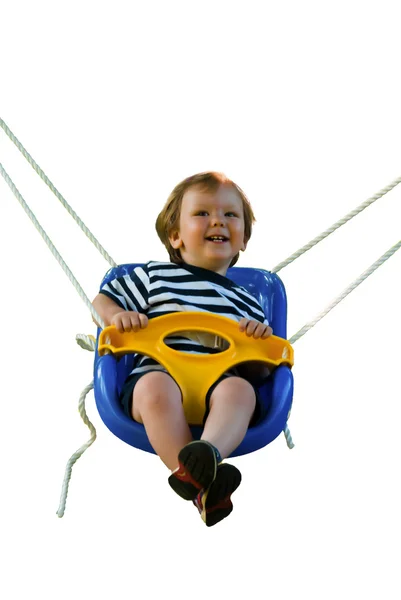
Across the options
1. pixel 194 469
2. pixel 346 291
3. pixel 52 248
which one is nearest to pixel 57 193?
pixel 52 248

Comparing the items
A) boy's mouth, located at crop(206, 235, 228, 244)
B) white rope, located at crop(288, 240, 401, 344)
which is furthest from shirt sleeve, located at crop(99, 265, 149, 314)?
white rope, located at crop(288, 240, 401, 344)

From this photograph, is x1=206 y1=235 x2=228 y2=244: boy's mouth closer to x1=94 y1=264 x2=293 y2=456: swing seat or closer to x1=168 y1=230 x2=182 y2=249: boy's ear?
x1=168 y1=230 x2=182 y2=249: boy's ear

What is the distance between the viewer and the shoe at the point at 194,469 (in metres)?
1.92

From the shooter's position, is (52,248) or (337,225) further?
(337,225)

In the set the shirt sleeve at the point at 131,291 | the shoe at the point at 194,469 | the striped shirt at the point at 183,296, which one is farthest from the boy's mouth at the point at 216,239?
the shoe at the point at 194,469

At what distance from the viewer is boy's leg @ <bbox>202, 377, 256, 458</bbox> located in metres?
2.06

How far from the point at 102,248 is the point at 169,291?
1.29ft

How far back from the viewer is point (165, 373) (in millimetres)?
2256

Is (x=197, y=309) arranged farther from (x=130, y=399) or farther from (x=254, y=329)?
(x=130, y=399)

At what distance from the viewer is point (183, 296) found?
2.52m

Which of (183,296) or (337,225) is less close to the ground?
(337,225)

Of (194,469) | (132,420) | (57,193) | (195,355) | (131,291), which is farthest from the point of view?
(57,193)

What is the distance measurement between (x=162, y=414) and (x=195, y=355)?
28 cm

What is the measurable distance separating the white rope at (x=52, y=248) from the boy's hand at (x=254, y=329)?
0.45 metres
